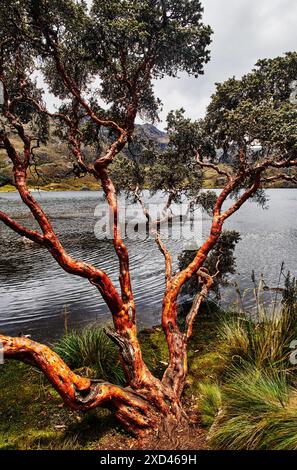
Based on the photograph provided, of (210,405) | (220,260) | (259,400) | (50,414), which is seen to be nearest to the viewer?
(259,400)

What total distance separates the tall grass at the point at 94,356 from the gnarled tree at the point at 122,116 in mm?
1658

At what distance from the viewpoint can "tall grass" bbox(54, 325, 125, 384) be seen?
8852 mm

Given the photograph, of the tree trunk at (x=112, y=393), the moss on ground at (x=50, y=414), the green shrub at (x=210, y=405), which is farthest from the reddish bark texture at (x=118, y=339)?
the moss on ground at (x=50, y=414)

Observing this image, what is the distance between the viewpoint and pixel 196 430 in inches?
256

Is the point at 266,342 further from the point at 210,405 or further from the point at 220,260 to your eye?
the point at 220,260

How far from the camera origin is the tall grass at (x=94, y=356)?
885 cm

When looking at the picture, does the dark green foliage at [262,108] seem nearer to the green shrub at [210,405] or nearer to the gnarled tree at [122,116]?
the gnarled tree at [122,116]

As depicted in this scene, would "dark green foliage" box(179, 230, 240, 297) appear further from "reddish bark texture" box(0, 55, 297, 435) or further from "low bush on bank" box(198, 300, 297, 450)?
"low bush on bank" box(198, 300, 297, 450)

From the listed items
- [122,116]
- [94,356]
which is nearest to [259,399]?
[94,356]

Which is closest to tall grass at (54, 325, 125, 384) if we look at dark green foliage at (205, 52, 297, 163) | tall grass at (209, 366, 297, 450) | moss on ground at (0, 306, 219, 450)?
moss on ground at (0, 306, 219, 450)

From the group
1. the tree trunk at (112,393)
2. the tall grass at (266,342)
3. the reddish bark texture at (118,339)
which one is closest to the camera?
the tree trunk at (112,393)

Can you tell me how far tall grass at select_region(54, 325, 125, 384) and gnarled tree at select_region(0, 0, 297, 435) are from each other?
5.44 ft

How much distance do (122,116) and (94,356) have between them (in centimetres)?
889

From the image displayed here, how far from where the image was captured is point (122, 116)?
1227cm
